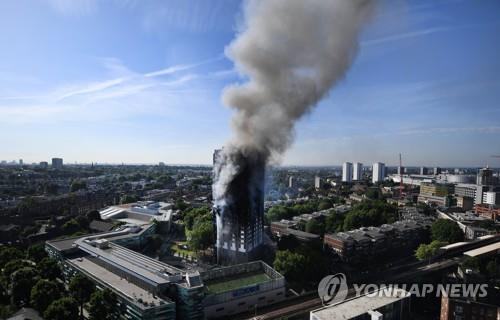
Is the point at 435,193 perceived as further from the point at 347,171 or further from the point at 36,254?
the point at 36,254

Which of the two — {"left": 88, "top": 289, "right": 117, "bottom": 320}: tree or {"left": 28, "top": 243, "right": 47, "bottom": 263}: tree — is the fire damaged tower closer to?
{"left": 88, "top": 289, "right": 117, "bottom": 320}: tree

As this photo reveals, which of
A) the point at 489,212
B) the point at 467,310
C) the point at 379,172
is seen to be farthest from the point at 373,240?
the point at 379,172

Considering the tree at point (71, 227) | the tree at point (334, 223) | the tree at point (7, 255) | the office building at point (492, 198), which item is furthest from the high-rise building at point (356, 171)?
the tree at point (7, 255)

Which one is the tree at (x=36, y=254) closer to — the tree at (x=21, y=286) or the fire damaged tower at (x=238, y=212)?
the tree at (x=21, y=286)

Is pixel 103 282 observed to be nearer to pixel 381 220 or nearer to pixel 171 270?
pixel 171 270

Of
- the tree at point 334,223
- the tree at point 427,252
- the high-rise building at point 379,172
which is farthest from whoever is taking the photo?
the high-rise building at point 379,172

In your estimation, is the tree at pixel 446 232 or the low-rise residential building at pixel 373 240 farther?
the tree at pixel 446 232
